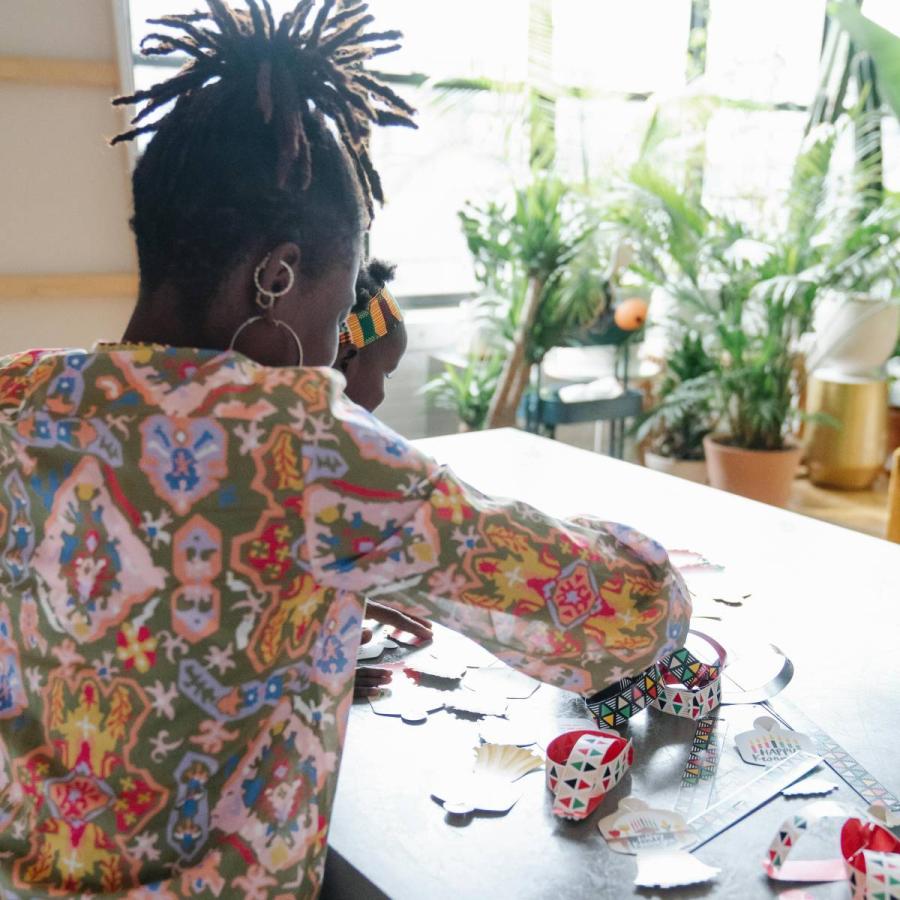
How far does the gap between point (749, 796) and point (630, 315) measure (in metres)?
3.27

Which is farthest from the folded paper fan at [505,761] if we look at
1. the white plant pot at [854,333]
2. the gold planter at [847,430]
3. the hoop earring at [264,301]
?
the gold planter at [847,430]

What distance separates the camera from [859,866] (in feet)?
2.72

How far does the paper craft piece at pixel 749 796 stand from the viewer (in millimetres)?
942

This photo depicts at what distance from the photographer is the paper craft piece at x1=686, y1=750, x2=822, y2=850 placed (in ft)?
3.09

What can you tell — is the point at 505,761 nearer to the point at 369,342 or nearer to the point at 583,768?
the point at 583,768

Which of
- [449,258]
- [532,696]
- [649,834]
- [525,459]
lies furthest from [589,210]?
[649,834]

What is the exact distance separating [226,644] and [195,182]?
0.39 m

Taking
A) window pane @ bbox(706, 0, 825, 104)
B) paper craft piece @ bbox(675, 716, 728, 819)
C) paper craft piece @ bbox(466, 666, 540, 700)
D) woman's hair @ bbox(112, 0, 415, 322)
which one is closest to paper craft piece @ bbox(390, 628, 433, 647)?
paper craft piece @ bbox(466, 666, 540, 700)

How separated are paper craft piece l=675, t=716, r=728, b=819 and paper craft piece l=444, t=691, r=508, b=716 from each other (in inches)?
8.5

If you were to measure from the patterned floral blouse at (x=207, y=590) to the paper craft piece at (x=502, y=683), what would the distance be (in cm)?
32

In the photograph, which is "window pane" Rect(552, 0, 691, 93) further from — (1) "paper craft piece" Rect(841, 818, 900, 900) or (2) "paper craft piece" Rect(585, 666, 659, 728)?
(1) "paper craft piece" Rect(841, 818, 900, 900)

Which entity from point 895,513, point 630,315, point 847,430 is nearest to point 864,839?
point 895,513

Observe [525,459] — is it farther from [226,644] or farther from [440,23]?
[440,23]

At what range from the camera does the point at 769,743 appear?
109cm
